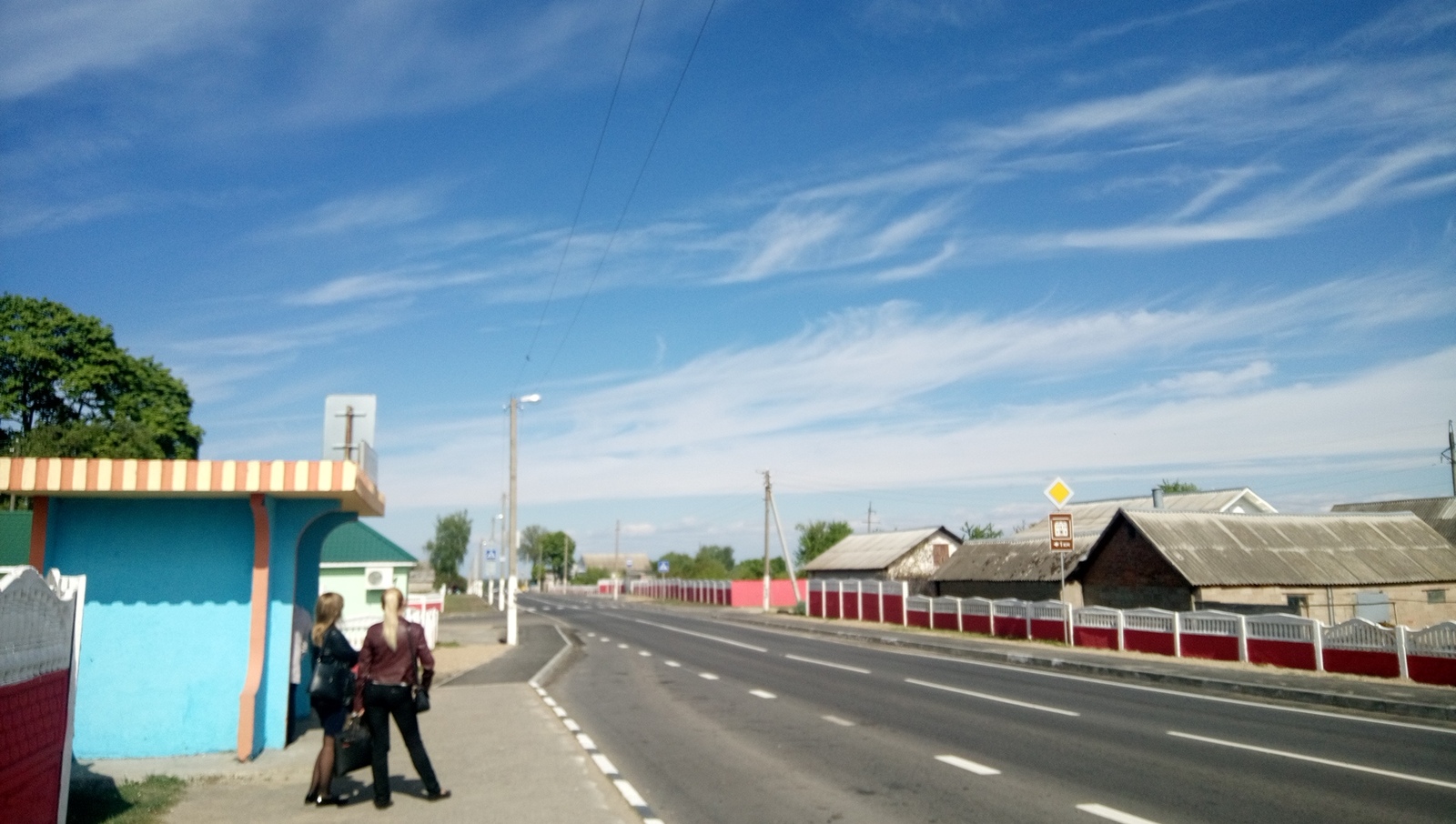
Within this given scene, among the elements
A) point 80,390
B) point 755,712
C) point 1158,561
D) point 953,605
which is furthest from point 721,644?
point 80,390

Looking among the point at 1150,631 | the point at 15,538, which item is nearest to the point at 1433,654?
the point at 1150,631

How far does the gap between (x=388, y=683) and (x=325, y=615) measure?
112cm

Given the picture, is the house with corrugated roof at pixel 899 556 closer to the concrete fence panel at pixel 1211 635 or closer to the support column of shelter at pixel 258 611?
the concrete fence panel at pixel 1211 635

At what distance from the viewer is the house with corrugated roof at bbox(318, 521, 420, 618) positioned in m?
28.8

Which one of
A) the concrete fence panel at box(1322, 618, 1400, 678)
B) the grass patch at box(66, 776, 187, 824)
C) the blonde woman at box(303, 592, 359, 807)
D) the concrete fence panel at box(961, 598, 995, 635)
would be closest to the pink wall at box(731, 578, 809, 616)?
the concrete fence panel at box(961, 598, 995, 635)

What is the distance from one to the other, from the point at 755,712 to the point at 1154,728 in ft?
17.5

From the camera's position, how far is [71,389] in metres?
42.1

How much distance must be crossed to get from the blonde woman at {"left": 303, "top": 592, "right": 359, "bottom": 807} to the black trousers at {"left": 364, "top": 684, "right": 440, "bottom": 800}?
44 cm

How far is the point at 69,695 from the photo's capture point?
682 cm

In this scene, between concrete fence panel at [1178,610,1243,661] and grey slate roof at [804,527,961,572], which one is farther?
grey slate roof at [804,527,961,572]

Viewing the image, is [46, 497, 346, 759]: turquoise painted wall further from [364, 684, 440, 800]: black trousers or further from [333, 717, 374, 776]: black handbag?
[364, 684, 440, 800]: black trousers

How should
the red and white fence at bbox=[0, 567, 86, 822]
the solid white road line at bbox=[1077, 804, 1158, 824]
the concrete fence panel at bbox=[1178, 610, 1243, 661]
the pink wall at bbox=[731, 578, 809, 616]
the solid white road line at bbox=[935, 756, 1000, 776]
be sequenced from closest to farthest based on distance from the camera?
the red and white fence at bbox=[0, 567, 86, 822] → the solid white road line at bbox=[1077, 804, 1158, 824] → the solid white road line at bbox=[935, 756, 1000, 776] → the concrete fence panel at bbox=[1178, 610, 1243, 661] → the pink wall at bbox=[731, 578, 809, 616]

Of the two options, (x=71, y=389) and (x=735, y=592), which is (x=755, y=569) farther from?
(x=71, y=389)

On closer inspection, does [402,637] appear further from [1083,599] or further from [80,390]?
[80,390]
